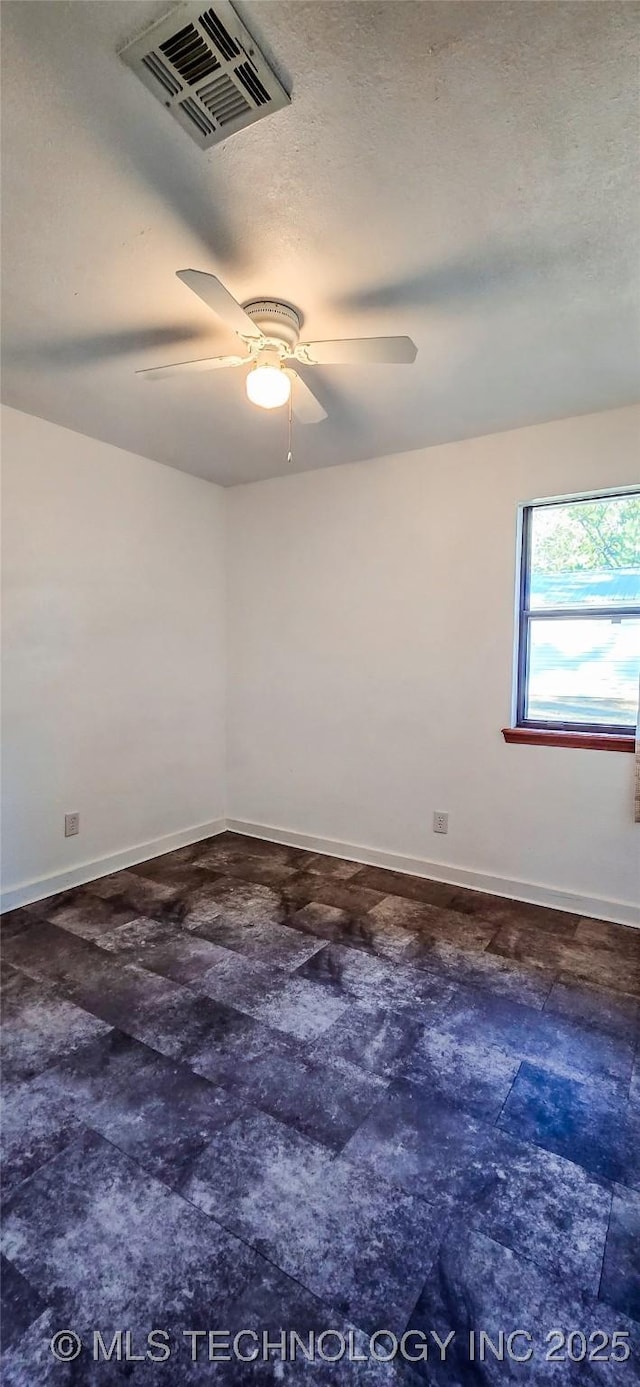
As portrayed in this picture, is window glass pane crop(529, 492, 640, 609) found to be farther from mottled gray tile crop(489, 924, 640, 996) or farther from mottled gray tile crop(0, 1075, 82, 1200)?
mottled gray tile crop(0, 1075, 82, 1200)

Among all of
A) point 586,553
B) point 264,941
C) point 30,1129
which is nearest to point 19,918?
point 264,941

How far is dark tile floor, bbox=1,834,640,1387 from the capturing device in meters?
1.07

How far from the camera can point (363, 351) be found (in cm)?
178

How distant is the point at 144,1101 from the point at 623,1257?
4.02 feet

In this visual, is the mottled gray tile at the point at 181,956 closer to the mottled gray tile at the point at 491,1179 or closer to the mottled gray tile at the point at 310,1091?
the mottled gray tile at the point at 310,1091

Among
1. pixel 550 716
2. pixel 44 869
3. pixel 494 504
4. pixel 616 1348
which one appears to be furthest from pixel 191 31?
pixel 44 869

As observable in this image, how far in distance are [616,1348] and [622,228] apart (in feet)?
8.48

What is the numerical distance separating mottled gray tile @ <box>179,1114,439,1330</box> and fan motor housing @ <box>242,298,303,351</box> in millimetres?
2425

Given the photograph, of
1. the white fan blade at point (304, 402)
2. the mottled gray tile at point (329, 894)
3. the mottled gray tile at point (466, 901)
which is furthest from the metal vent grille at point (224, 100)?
the mottled gray tile at point (466, 901)

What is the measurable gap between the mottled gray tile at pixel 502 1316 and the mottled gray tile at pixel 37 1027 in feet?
4.10

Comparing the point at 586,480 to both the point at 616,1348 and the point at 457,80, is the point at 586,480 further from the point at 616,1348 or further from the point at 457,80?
the point at 616,1348

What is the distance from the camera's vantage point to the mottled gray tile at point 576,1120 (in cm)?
144

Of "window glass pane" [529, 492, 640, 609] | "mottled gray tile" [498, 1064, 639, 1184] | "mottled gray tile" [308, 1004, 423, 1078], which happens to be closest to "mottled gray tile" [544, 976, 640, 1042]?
"mottled gray tile" [498, 1064, 639, 1184]

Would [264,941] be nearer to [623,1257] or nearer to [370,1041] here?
[370,1041]
